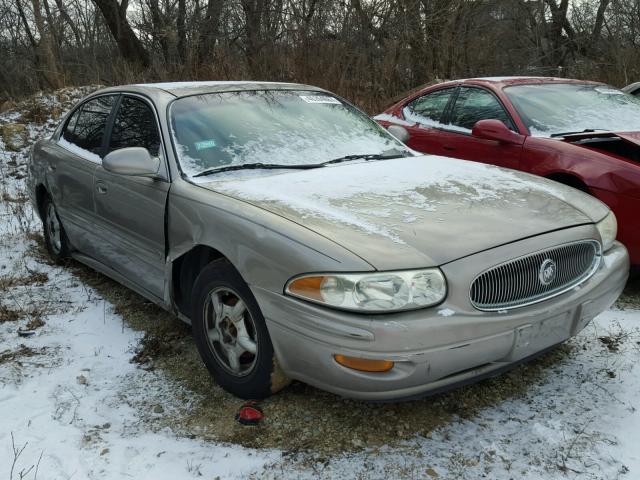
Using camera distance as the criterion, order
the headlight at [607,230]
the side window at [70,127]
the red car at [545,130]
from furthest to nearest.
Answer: the side window at [70,127] < the red car at [545,130] < the headlight at [607,230]

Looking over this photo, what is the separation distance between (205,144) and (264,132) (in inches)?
14.4

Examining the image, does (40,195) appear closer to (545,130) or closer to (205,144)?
(205,144)

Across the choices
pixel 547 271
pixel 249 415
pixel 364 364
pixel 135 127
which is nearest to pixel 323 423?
pixel 249 415

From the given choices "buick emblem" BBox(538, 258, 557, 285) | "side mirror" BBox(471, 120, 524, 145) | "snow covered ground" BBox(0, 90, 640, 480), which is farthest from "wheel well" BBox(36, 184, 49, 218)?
"buick emblem" BBox(538, 258, 557, 285)

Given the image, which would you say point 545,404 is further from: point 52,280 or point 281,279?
point 52,280

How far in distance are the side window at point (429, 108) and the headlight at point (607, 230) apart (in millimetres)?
2863

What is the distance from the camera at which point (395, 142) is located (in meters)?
3.96

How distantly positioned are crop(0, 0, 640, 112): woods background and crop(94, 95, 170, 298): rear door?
7.90 m

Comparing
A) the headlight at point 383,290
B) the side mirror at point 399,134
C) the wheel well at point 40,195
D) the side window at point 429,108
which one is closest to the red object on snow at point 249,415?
the headlight at point 383,290

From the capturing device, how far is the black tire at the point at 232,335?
8.44 feet

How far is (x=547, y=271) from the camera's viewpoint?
8.20 ft

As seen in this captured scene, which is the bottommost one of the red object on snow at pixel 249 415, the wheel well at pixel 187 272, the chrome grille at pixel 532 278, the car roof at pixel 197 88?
the red object on snow at pixel 249 415

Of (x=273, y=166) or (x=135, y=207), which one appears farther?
(x=135, y=207)

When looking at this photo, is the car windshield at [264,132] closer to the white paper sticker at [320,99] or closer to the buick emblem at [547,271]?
the white paper sticker at [320,99]
